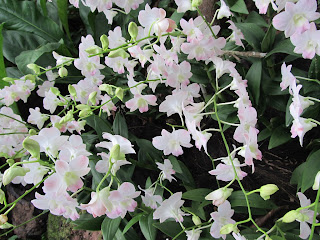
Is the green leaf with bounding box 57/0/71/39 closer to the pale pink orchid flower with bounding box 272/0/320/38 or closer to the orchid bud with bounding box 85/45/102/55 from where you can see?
the orchid bud with bounding box 85/45/102/55

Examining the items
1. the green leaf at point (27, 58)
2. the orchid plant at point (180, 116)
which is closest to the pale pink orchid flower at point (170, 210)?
the orchid plant at point (180, 116)

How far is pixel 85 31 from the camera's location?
168cm

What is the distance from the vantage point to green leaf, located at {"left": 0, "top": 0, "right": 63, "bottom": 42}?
151cm

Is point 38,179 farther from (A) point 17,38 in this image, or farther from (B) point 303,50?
(A) point 17,38

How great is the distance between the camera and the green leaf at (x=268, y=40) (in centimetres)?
88

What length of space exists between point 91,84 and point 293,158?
73 centimetres

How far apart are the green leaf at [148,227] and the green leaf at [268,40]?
1.96ft

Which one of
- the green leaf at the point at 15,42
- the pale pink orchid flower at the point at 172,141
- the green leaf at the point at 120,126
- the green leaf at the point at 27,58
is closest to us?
the pale pink orchid flower at the point at 172,141

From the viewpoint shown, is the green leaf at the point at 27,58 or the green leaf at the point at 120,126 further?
the green leaf at the point at 27,58

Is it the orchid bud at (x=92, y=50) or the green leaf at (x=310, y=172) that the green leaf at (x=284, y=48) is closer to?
the green leaf at (x=310, y=172)

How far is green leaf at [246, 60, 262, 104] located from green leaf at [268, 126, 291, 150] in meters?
Answer: 0.11

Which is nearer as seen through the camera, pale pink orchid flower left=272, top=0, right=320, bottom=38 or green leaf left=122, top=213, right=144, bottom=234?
pale pink orchid flower left=272, top=0, right=320, bottom=38

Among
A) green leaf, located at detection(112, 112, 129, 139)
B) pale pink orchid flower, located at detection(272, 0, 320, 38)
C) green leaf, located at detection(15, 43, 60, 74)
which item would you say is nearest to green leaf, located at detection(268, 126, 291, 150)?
pale pink orchid flower, located at detection(272, 0, 320, 38)

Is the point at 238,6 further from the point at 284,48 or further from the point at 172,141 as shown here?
the point at 172,141
